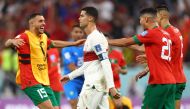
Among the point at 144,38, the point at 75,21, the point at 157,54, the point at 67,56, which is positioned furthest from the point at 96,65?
the point at 75,21

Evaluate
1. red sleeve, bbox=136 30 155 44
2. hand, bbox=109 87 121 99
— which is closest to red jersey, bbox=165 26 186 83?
red sleeve, bbox=136 30 155 44

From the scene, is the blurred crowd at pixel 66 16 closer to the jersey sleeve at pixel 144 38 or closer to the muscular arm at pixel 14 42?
the muscular arm at pixel 14 42

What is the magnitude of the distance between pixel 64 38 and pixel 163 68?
40.2 feet

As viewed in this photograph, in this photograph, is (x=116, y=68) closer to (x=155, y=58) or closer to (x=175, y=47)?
(x=175, y=47)

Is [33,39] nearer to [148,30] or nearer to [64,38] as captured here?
[148,30]

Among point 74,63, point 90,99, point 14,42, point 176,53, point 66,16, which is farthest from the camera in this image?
point 66,16

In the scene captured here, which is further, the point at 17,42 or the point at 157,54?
the point at 17,42

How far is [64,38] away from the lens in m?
25.6

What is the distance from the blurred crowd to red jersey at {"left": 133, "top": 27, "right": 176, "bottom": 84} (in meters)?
11.1

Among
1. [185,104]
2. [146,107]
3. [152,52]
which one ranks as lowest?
[185,104]

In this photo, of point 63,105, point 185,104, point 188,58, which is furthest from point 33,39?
point 188,58

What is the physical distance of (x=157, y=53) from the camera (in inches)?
531

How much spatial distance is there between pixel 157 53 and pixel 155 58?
0.10 metres

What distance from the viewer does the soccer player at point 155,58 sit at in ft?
44.2
